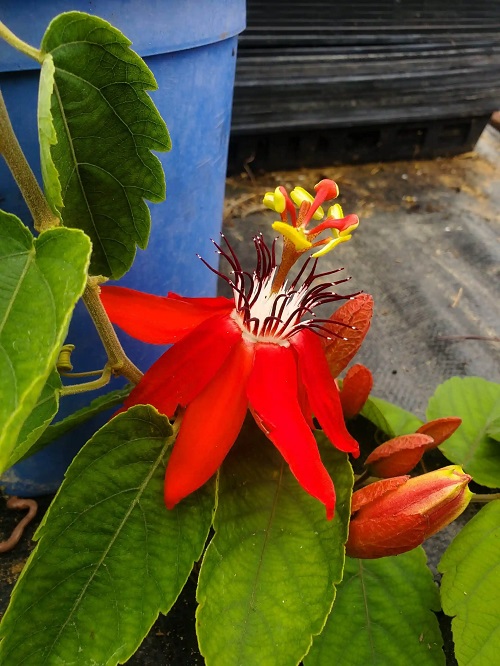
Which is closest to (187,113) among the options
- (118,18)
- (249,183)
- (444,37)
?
(118,18)

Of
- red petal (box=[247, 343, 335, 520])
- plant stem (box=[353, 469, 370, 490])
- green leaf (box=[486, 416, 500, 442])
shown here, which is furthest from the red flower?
green leaf (box=[486, 416, 500, 442])

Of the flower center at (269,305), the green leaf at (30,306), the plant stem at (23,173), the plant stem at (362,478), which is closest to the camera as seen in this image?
the green leaf at (30,306)

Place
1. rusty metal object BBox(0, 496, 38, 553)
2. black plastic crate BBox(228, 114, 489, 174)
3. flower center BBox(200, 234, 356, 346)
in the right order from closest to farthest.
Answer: flower center BBox(200, 234, 356, 346) → rusty metal object BBox(0, 496, 38, 553) → black plastic crate BBox(228, 114, 489, 174)

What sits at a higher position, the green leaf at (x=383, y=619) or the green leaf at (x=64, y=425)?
the green leaf at (x=64, y=425)

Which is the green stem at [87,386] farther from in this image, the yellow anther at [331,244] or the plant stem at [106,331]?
the yellow anther at [331,244]

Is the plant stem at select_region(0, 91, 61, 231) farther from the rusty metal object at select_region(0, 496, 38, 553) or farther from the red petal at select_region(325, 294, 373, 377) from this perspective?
the rusty metal object at select_region(0, 496, 38, 553)

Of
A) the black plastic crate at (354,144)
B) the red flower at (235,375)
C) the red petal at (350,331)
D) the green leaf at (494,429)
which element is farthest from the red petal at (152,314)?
the black plastic crate at (354,144)
